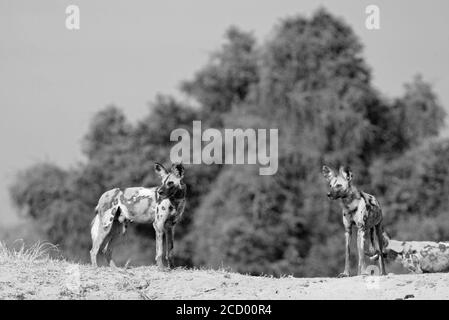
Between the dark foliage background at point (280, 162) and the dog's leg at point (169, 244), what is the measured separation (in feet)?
87.9

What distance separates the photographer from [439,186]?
5041cm

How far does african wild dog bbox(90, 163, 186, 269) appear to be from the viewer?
19062 millimetres

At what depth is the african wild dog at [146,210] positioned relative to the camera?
19.1 meters

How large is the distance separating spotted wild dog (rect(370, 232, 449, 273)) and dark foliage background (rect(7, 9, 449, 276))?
84.7 ft

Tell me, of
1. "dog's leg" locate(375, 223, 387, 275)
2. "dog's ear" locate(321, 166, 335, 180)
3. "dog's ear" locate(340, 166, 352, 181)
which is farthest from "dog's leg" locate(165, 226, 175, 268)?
"dog's leg" locate(375, 223, 387, 275)

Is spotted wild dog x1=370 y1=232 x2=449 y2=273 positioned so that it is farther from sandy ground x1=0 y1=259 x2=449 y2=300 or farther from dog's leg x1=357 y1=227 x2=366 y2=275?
sandy ground x1=0 y1=259 x2=449 y2=300

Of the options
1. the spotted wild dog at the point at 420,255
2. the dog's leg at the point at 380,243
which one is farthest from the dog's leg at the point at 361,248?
the spotted wild dog at the point at 420,255

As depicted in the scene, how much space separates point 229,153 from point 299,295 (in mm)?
35122

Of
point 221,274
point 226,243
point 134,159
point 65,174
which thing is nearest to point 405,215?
point 226,243

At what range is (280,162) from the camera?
50.5 meters

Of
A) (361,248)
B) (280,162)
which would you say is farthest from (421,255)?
(280,162)

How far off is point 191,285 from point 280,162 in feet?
108

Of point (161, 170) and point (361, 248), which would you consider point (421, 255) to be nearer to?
point (361, 248)

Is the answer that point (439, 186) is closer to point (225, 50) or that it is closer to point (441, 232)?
point (441, 232)
